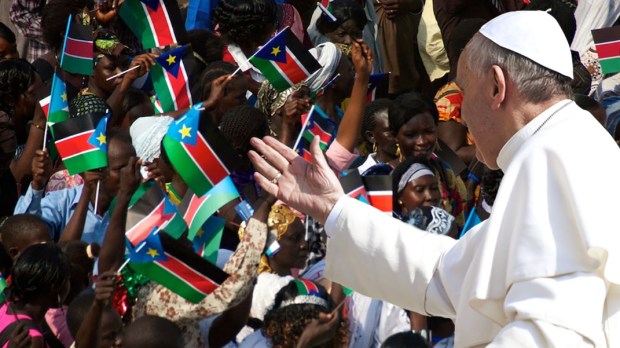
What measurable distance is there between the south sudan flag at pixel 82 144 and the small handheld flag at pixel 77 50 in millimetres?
1194

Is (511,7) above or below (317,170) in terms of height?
below

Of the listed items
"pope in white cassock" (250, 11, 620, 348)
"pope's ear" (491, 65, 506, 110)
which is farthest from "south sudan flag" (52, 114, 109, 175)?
"pope's ear" (491, 65, 506, 110)

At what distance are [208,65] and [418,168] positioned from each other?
248cm

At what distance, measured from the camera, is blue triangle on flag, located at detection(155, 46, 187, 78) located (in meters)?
9.02

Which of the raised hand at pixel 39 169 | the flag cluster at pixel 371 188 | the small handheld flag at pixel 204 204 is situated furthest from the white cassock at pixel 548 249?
the raised hand at pixel 39 169

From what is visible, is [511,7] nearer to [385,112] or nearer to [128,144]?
[385,112]

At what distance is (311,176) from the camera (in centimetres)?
470

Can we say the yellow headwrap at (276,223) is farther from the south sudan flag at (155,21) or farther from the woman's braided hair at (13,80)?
the woman's braided hair at (13,80)

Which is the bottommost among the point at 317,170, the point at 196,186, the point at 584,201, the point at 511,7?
the point at 511,7

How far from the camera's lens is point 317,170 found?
4668 mm

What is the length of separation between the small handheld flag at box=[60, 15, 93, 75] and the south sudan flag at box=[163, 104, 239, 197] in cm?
228

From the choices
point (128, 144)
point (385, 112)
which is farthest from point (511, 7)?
point (128, 144)

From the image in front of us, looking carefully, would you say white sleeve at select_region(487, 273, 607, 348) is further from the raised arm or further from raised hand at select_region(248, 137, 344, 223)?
the raised arm

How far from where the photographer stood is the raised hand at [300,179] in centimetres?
467
